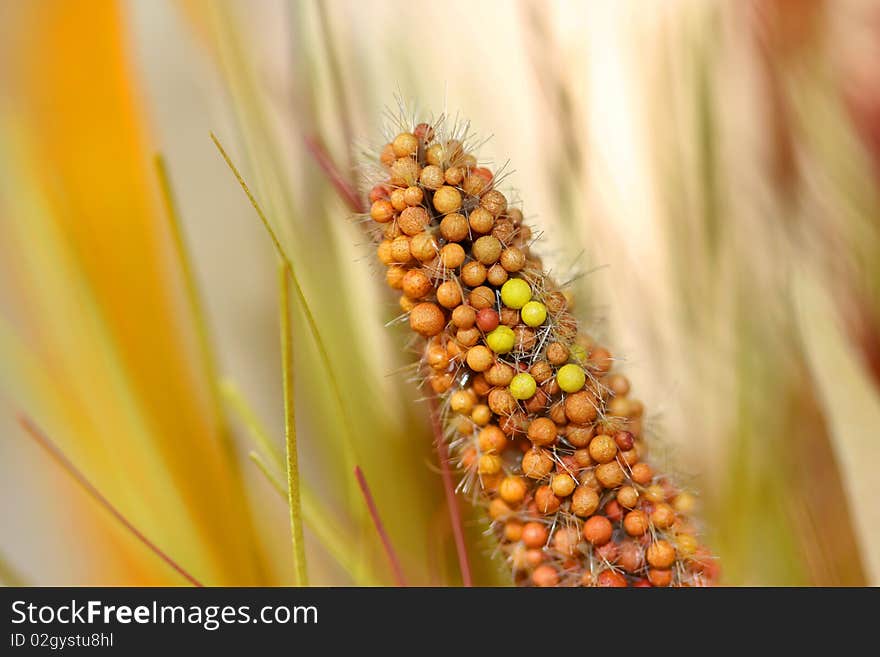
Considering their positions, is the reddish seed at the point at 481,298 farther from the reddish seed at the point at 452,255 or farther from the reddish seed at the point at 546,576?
the reddish seed at the point at 546,576

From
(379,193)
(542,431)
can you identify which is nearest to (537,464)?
(542,431)

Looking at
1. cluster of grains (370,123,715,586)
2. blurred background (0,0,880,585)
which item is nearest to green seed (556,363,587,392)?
cluster of grains (370,123,715,586)

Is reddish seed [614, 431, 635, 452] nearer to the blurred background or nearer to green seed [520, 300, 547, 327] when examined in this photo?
green seed [520, 300, 547, 327]

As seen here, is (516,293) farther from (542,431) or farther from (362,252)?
(362,252)

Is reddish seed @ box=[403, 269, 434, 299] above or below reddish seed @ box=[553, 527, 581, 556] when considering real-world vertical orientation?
above

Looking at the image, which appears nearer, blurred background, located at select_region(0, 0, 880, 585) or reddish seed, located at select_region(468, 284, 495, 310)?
reddish seed, located at select_region(468, 284, 495, 310)
